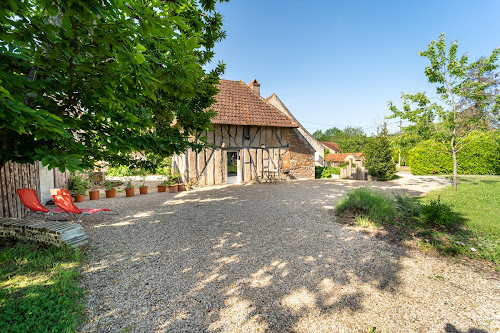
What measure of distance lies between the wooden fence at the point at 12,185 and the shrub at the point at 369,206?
8.31 meters

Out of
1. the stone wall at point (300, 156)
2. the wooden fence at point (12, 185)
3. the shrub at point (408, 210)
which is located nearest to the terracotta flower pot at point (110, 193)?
the wooden fence at point (12, 185)

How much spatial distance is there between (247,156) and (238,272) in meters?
9.45

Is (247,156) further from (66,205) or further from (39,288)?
(39,288)

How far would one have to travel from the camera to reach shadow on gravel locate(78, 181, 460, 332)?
98.0 inches

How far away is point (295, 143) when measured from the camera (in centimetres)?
1421

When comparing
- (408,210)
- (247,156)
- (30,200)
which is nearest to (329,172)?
(247,156)

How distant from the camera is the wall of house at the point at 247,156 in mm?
11406

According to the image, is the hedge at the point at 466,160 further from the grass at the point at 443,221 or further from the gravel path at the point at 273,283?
the gravel path at the point at 273,283

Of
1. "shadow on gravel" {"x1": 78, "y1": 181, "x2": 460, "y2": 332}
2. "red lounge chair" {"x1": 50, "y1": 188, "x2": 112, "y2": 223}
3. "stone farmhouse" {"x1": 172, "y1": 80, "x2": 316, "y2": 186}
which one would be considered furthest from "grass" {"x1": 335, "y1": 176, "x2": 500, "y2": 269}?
"stone farmhouse" {"x1": 172, "y1": 80, "x2": 316, "y2": 186}

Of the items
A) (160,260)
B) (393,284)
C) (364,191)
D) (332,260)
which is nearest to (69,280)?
(160,260)

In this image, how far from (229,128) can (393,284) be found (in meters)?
10.1

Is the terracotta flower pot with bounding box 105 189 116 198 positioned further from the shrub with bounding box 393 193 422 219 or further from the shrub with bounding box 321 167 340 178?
the shrub with bounding box 321 167 340 178

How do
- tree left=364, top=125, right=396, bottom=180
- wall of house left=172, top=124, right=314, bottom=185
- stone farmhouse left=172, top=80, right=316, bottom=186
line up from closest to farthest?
1. wall of house left=172, top=124, right=314, bottom=185
2. stone farmhouse left=172, top=80, right=316, bottom=186
3. tree left=364, top=125, right=396, bottom=180

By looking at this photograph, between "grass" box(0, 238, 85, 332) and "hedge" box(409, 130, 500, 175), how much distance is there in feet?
50.4
